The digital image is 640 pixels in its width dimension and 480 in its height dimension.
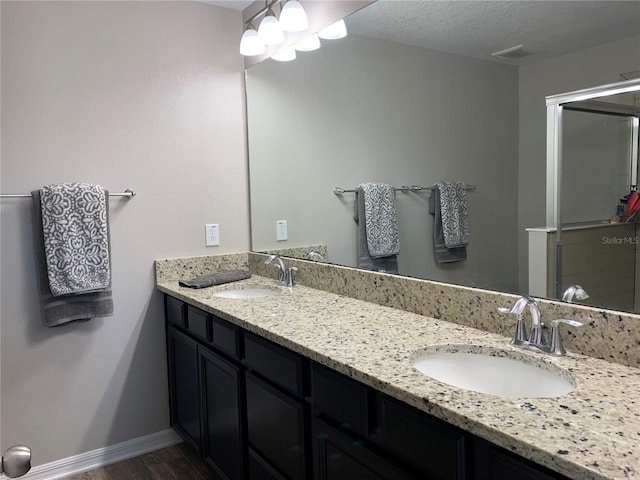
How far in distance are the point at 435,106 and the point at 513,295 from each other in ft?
2.40

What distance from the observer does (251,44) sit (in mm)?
2473

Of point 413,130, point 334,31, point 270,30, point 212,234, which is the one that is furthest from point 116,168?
point 413,130

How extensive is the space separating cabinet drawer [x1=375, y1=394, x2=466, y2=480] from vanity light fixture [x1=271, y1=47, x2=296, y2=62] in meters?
1.88

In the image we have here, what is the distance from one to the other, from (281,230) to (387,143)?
0.91m

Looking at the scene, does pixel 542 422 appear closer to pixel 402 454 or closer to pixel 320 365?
pixel 402 454

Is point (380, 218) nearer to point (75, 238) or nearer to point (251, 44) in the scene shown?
point (251, 44)

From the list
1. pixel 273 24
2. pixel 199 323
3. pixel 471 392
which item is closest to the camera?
pixel 471 392

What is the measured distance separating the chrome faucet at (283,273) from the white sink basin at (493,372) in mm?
1177

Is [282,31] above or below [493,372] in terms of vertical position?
above

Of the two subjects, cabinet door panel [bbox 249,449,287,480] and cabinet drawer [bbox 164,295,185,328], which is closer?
cabinet door panel [bbox 249,449,287,480]

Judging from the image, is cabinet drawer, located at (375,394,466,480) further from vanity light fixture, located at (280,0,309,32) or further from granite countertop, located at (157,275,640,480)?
vanity light fixture, located at (280,0,309,32)

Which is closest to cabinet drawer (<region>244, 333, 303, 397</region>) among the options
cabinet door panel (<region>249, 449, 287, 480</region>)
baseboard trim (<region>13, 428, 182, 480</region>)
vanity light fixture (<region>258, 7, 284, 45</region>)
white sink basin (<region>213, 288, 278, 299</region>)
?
cabinet door panel (<region>249, 449, 287, 480</region>)

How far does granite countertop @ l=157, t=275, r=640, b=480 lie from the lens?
0.79m

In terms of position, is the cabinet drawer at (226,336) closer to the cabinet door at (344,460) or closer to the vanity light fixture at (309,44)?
the cabinet door at (344,460)
